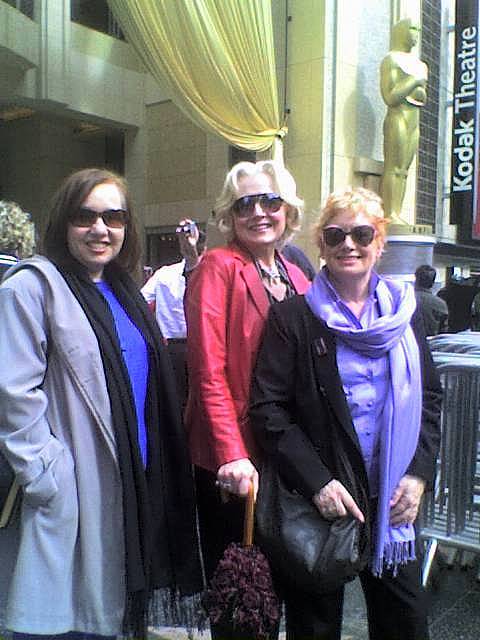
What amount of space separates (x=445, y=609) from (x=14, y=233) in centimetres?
286

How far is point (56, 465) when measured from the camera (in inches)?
68.8

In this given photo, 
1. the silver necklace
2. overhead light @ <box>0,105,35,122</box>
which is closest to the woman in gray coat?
the silver necklace

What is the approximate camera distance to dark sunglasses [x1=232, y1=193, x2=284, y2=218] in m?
2.21

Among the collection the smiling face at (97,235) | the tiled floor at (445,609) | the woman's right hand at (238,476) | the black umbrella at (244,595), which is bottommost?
the tiled floor at (445,609)

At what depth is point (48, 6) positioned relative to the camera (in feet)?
28.7

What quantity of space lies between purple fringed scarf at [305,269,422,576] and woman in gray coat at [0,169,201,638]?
23.4 inches

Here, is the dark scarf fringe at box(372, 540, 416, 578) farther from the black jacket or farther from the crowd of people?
the black jacket

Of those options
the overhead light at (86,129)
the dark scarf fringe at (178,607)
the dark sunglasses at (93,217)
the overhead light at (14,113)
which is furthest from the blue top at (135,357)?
the overhead light at (86,129)

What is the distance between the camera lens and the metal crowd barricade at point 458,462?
2943 millimetres

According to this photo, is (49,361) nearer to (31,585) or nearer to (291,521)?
(31,585)

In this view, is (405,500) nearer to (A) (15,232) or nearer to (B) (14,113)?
(A) (15,232)

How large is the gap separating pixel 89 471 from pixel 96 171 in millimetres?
945

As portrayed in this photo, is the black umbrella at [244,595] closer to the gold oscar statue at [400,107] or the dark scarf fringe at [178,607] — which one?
the dark scarf fringe at [178,607]

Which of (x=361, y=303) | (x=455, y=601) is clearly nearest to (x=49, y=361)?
(x=361, y=303)
